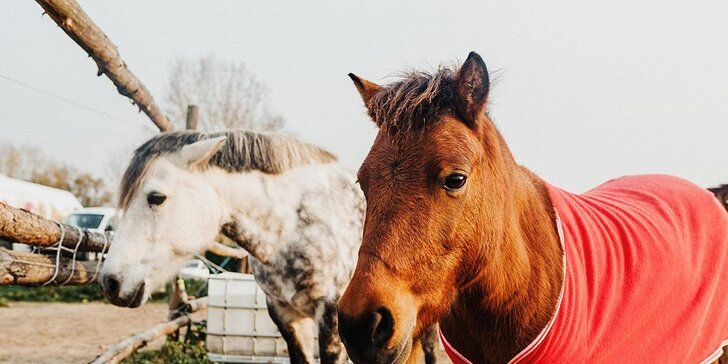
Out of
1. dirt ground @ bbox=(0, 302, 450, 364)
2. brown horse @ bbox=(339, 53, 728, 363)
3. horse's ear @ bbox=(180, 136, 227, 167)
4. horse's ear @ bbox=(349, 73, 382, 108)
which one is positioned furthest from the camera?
dirt ground @ bbox=(0, 302, 450, 364)

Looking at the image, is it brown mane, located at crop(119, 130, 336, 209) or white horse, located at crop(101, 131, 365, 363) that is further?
brown mane, located at crop(119, 130, 336, 209)

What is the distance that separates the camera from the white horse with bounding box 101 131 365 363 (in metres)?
4.16

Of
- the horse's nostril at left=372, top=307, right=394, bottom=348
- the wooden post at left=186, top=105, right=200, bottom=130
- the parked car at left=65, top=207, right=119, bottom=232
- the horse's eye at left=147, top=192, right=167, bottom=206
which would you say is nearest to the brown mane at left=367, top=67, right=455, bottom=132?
the horse's nostril at left=372, top=307, right=394, bottom=348

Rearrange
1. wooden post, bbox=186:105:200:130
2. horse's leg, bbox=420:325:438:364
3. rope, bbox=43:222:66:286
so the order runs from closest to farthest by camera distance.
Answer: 1. rope, bbox=43:222:66:286
2. horse's leg, bbox=420:325:438:364
3. wooden post, bbox=186:105:200:130

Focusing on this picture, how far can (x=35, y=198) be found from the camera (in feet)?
81.6

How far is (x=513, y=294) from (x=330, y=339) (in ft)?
6.64

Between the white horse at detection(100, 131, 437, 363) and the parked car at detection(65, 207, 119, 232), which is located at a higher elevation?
the white horse at detection(100, 131, 437, 363)

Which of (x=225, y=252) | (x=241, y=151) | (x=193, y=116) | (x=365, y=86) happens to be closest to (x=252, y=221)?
(x=241, y=151)

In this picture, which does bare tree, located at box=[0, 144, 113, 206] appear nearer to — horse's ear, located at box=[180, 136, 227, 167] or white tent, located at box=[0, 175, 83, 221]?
white tent, located at box=[0, 175, 83, 221]

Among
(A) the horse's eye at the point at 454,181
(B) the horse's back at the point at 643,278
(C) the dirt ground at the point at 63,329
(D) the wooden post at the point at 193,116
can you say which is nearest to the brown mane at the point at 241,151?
(C) the dirt ground at the point at 63,329

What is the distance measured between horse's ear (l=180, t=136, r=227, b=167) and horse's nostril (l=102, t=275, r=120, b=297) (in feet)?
3.31

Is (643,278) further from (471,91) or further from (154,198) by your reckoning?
(154,198)

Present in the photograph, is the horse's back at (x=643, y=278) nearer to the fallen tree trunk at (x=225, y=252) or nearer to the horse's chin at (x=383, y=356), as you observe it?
the horse's chin at (x=383, y=356)

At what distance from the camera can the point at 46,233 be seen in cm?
419
